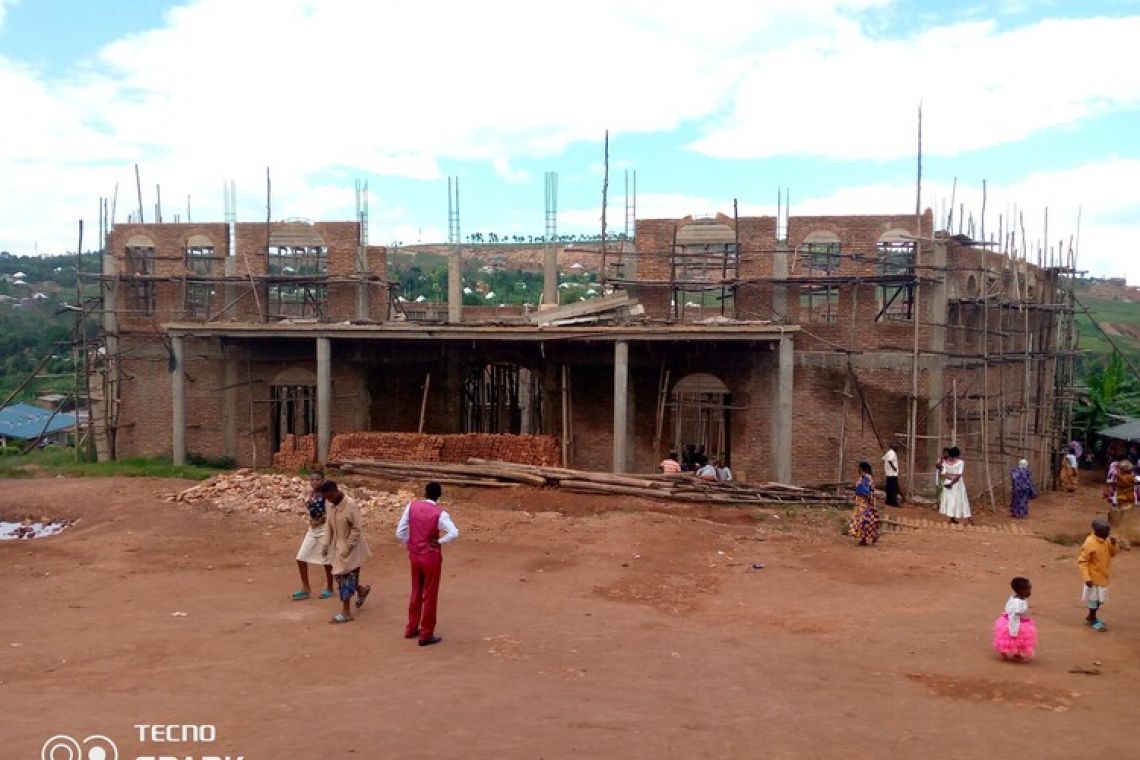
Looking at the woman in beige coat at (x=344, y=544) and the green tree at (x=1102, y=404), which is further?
the green tree at (x=1102, y=404)

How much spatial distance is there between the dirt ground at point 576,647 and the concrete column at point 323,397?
4653 mm

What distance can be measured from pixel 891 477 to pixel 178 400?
15.3 metres

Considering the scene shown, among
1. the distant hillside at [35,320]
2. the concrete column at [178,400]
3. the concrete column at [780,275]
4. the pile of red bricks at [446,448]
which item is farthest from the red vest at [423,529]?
the distant hillside at [35,320]

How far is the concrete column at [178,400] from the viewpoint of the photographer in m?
19.8

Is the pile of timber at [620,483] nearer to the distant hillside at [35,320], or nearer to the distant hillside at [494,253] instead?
the distant hillside at [35,320]

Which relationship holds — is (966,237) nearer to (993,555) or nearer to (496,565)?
(993,555)

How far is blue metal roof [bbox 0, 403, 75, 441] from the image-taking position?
105ft

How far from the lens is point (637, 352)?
64.9 feet

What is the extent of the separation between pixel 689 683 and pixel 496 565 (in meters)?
5.19

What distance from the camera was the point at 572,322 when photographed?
18438 millimetres

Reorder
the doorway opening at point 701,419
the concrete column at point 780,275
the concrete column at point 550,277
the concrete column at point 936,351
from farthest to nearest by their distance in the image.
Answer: the concrete column at point 550,277 → the doorway opening at point 701,419 → the concrete column at point 780,275 → the concrete column at point 936,351

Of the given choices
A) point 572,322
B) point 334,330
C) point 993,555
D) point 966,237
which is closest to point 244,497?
point 334,330

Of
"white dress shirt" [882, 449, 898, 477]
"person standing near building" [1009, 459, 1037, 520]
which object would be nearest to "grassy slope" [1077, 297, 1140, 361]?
"person standing near building" [1009, 459, 1037, 520]

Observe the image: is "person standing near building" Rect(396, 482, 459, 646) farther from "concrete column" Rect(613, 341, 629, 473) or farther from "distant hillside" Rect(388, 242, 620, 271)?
"distant hillside" Rect(388, 242, 620, 271)
